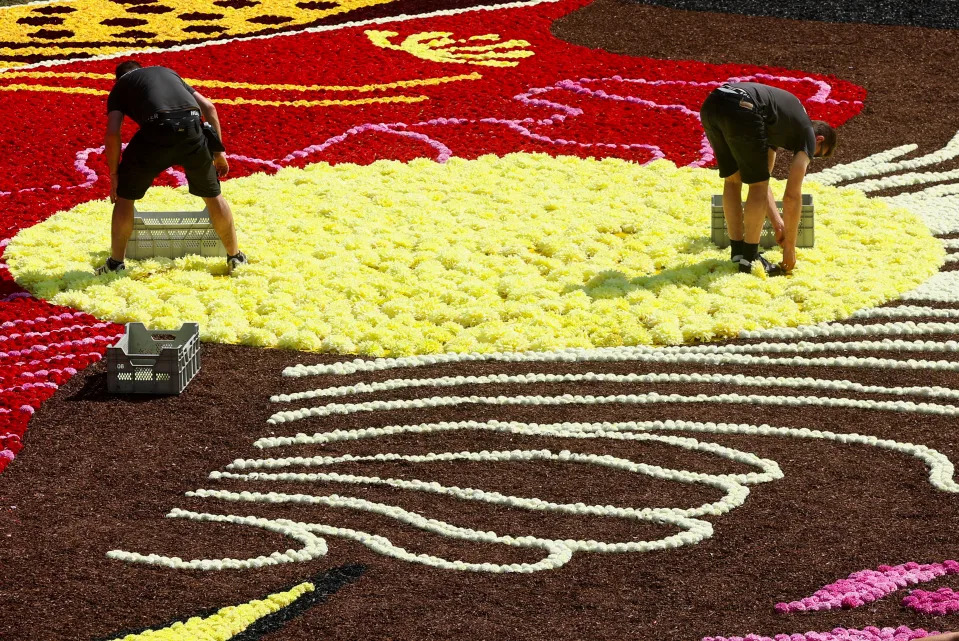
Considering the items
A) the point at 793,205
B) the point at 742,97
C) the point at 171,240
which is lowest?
the point at 171,240

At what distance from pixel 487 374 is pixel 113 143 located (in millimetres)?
3163

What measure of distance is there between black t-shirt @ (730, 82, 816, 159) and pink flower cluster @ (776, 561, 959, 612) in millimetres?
4106

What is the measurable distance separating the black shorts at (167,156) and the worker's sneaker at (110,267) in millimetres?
489

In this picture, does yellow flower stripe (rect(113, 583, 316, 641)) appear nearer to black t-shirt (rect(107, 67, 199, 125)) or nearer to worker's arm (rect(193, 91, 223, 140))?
black t-shirt (rect(107, 67, 199, 125))

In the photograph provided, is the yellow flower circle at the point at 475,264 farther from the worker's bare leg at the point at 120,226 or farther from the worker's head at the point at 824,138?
the worker's head at the point at 824,138

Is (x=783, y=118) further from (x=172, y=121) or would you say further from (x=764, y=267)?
(x=172, y=121)

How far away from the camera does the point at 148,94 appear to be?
9.35 metres

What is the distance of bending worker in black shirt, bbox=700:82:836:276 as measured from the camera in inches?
369

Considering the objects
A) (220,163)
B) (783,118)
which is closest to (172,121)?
(220,163)

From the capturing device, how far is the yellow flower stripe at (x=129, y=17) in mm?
16203

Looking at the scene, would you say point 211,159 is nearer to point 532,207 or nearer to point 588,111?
point 532,207

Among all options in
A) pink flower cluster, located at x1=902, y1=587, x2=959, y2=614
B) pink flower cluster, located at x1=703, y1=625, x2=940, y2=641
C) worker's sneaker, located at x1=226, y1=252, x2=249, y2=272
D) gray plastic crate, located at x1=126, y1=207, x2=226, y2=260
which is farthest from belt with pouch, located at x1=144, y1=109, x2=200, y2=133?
pink flower cluster, located at x1=902, y1=587, x2=959, y2=614

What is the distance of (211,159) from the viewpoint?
957cm

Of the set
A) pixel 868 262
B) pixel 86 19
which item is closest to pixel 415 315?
pixel 868 262
